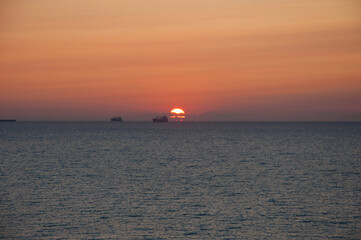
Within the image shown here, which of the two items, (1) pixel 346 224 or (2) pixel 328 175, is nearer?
(1) pixel 346 224

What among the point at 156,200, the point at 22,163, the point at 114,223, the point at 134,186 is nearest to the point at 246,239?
the point at 114,223

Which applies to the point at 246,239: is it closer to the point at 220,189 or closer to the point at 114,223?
the point at 114,223

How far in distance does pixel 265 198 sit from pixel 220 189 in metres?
5.95

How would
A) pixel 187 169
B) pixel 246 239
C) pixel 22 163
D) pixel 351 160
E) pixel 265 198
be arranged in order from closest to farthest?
pixel 246 239 < pixel 265 198 < pixel 187 169 < pixel 22 163 < pixel 351 160

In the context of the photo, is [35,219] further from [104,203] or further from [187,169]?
[187,169]

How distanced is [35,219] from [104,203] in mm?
6739

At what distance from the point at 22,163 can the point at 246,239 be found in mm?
51494

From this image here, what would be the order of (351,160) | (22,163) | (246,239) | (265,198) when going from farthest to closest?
(351,160) → (22,163) → (265,198) → (246,239)

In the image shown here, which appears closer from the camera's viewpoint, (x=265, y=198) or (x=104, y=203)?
(x=104, y=203)

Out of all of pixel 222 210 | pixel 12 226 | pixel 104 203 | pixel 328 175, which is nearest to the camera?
pixel 12 226

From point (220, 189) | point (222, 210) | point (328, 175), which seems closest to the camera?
point (222, 210)

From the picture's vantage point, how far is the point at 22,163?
68750mm

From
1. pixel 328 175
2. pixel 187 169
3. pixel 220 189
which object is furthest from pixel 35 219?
pixel 328 175

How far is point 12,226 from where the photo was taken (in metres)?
28.7
